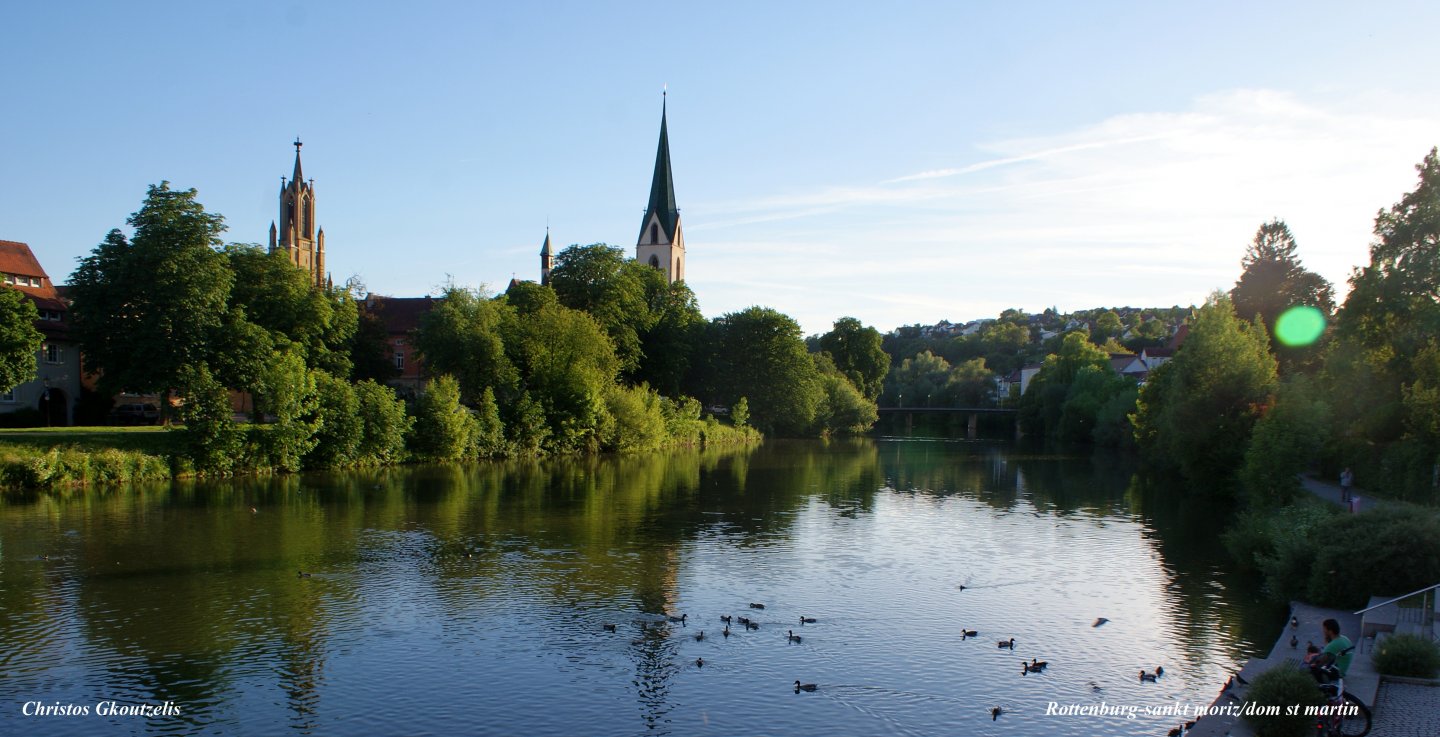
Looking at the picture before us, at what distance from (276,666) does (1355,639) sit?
19.4 m

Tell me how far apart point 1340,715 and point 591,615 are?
14.0 m

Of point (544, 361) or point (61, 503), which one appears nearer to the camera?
point (61, 503)

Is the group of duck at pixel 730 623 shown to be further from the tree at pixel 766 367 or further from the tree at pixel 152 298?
the tree at pixel 766 367

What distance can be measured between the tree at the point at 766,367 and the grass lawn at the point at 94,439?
176 ft

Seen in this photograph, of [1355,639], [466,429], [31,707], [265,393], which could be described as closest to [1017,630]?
[1355,639]

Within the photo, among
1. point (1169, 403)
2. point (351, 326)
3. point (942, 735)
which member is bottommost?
point (942, 735)

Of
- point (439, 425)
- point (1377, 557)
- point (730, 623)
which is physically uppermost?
point (439, 425)

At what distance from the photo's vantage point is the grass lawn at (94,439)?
42.3 m

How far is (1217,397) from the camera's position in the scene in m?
45.3

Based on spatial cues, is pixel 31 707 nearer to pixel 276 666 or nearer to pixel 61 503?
pixel 276 666

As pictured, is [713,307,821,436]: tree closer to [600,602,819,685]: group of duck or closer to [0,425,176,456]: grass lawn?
[0,425,176,456]: grass lawn

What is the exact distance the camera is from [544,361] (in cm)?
6644

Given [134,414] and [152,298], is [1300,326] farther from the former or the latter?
[134,414]

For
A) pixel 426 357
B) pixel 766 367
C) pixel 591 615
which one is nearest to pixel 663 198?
pixel 766 367
